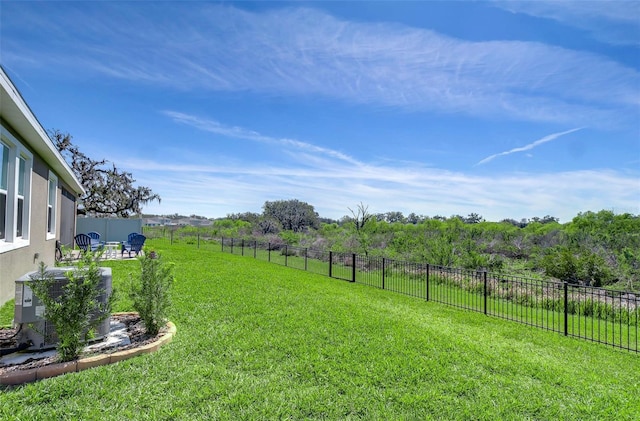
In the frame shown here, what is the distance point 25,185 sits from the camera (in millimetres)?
6484

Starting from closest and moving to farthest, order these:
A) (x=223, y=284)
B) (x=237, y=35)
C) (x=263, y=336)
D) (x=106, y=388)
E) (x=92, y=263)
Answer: (x=106, y=388) < (x=92, y=263) < (x=263, y=336) < (x=223, y=284) < (x=237, y=35)

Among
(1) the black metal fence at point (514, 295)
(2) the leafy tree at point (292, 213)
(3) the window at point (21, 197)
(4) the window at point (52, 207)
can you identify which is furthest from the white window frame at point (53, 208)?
(2) the leafy tree at point (292, 213)

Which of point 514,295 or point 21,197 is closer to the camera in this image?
point 21,197

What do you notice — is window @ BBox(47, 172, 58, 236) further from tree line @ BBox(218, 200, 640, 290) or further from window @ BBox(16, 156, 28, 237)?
tree line @ BBox(218, 200, 640, 290)

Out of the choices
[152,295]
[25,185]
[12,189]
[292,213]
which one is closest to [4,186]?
[12,189]

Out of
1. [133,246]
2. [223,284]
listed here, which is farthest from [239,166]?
[223,284]

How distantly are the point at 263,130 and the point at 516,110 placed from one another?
35.7 feet

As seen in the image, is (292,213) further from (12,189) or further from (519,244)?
(12,189)

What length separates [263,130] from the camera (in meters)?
16.9

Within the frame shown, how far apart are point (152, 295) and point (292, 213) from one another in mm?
36559

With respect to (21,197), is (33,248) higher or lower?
lower

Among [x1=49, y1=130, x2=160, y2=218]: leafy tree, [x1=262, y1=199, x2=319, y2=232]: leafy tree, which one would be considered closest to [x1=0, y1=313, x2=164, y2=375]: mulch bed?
[x1=49, y1=130, x2=160, y2=218]: leafy tree

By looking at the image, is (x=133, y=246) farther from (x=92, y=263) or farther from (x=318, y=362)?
(x=318, y=362)

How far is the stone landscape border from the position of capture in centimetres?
285
